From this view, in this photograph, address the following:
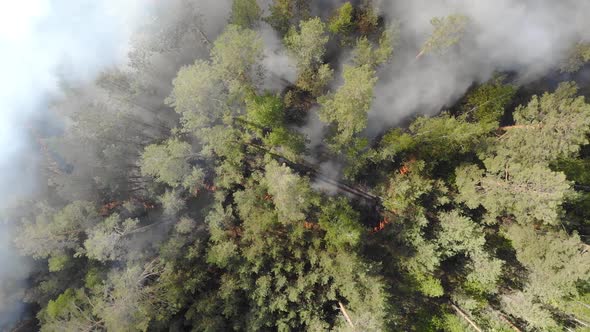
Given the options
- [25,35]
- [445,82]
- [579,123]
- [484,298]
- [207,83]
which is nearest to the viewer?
[579,123]

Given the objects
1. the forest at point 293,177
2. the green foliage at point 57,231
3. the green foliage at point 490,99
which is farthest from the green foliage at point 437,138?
the green foliage at point 57,231

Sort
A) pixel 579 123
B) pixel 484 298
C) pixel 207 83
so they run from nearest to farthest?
pixel 579 123 < pixel 207 83 < pixel 484 298

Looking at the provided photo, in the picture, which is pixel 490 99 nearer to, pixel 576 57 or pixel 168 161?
pixel 576 57

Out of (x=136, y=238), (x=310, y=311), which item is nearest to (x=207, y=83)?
(x=136, y=238)

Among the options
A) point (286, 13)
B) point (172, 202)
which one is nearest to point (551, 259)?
point (286, 13)

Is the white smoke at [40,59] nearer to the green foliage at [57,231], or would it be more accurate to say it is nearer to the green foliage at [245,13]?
the green foliage at [57,231]

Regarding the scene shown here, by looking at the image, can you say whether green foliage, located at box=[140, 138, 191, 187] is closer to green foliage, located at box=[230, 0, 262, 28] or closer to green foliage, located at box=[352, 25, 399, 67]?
green foliage, located at box=[230, 0, 262, 28]

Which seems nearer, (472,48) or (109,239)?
(109,239)

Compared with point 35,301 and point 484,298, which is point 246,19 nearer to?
point 35,301
